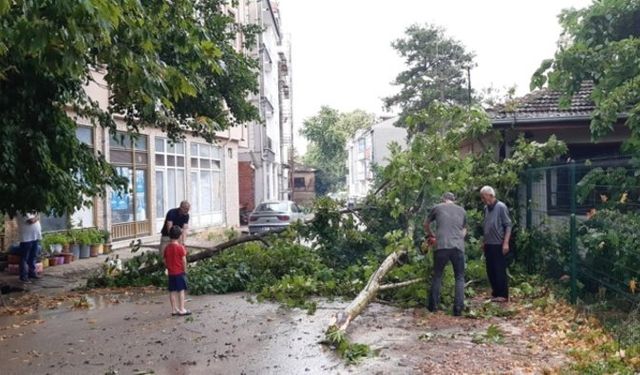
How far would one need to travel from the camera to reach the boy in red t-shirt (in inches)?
367

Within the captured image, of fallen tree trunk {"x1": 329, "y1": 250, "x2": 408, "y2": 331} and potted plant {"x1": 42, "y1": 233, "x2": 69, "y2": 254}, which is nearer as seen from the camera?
fallen tree trunk {"x1": 329, "y1": 250, "x2": 408, "y2": 331}

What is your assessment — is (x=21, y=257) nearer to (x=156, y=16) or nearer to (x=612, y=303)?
(x=156, y=16)

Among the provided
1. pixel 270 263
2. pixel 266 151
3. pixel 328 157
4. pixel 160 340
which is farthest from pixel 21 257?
pixel 328 157

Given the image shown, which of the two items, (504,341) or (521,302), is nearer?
(504,341)

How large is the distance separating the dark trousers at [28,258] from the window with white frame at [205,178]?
13518mm

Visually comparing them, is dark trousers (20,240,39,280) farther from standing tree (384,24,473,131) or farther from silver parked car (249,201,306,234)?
standing tree (384,24,473,131)

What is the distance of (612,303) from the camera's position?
27.9ft

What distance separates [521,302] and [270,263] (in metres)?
4.69

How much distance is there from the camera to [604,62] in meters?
10.5

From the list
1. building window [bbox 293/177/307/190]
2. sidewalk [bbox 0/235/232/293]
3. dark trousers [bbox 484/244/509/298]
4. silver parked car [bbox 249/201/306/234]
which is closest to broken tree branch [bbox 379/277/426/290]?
dark trousers [bbox 484/244/509/298]

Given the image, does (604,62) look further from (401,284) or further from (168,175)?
(168,175)

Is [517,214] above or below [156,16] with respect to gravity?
below

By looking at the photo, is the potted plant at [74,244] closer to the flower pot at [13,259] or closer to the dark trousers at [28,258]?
the flower pot at [13,259]

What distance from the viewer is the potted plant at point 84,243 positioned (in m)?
17.6
